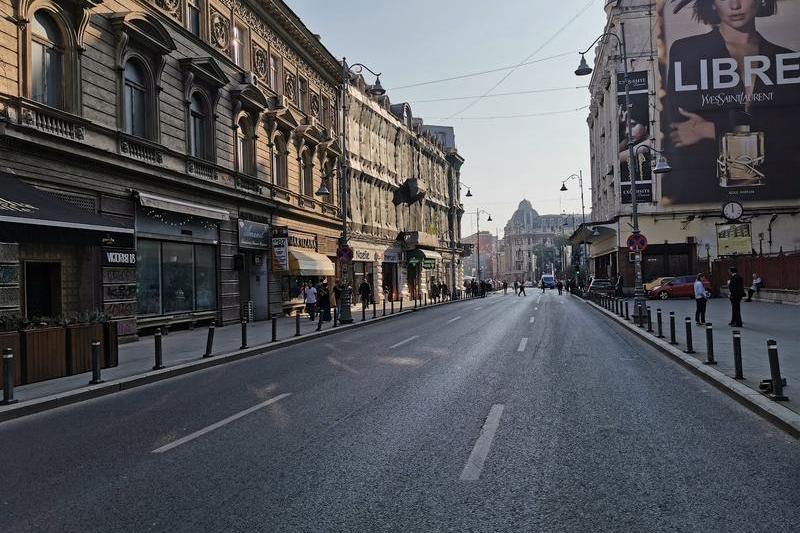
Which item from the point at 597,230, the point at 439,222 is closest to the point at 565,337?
the point at 597,230

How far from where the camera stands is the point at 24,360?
10172 mm

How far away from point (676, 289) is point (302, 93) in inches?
1069

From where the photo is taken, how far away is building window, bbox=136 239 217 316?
60.8 ft

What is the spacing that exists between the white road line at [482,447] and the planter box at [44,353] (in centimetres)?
783

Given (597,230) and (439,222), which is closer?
(597,230)

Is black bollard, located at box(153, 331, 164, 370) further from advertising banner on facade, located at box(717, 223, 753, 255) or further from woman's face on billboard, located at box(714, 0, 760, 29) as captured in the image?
woman's face on billboard, located at box(714, 0, 760, 29)

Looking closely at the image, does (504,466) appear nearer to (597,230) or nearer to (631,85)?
(631,85)

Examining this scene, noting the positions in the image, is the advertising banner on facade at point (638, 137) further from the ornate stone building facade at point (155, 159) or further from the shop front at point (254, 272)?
the shop front at point (254, 272)

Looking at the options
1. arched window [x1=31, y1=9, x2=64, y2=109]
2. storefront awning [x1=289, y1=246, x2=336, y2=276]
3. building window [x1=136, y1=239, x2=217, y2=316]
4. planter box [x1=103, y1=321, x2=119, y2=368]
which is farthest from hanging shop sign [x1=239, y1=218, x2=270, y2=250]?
planter box [x1=103, y1=321, x2=119, y2=368]

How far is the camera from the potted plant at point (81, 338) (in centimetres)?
1118

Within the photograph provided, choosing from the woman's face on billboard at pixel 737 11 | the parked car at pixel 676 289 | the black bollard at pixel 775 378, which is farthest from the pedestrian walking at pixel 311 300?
the woman's face on billboard at pixel 737 11

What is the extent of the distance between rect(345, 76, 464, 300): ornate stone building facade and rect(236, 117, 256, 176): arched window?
42.9 ft

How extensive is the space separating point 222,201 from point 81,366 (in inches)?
479

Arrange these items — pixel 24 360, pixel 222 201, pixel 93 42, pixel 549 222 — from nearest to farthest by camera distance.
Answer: pixel 24 360 < pixel 93 42 < pixel 222 201 < pixel 549 222
